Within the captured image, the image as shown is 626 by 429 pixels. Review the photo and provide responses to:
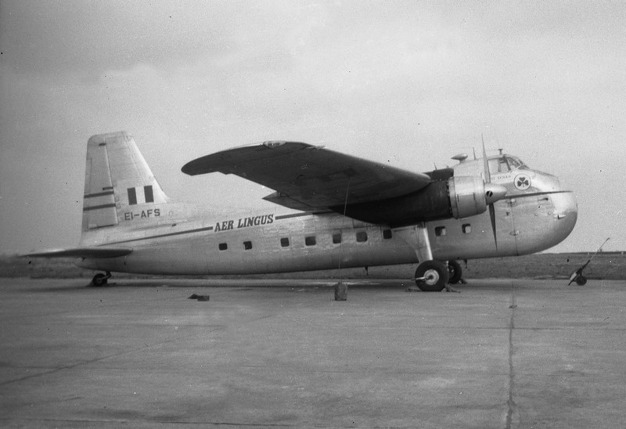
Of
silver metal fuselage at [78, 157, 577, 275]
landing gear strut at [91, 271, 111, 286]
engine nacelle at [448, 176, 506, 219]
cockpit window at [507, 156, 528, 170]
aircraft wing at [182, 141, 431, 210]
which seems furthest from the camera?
landing gear strut at [91, 271, 111, 286]

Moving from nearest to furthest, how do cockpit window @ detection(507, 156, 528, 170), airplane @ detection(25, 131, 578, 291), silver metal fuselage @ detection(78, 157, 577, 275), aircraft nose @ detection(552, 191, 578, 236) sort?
airplane @ detection(25, 131, 578, 291) < aircraft nose @ detection(552, 191, 578, 236) < silver metal fuselage @ detection(78, 157, 577, 275) < cockpit window @ detection(507, 156, 528, 170)

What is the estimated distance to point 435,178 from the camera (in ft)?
51.7

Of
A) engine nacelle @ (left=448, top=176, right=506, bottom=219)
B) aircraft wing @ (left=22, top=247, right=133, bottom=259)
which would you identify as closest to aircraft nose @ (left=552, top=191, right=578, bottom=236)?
engine nacelle @ (left=448, top=176, right=506, bottom=219)

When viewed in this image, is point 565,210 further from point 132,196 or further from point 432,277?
point 132,196

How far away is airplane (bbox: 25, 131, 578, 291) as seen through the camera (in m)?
14.6

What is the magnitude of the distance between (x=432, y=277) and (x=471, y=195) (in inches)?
89.7

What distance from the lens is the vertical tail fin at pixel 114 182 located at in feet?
65.9

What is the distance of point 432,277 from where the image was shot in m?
14.9

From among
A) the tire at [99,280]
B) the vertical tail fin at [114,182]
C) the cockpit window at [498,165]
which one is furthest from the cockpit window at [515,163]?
the tire at [99,280]

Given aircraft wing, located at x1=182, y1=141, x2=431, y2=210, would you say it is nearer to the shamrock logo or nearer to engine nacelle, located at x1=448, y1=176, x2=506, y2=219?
engine nacelle, located at x1=448, y1=176, x2=506, y2=219

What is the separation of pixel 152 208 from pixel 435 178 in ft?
31.5

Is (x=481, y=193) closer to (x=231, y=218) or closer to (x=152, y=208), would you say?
(x=231, y=218)

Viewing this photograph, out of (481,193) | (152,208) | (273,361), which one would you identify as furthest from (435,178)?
(273,361)

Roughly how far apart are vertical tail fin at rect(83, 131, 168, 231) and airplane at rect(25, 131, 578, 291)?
1.4 inches
